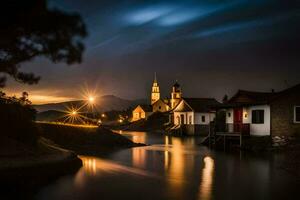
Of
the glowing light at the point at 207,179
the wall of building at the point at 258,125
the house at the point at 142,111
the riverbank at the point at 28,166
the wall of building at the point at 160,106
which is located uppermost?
the wall of building at the point at 160,106

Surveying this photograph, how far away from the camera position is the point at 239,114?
4662 centimetres

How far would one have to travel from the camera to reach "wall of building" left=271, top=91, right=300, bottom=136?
39.7m

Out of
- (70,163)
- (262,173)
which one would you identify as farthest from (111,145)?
(262,173)

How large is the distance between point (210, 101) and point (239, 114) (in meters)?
38.0

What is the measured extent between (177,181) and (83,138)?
27.4 meters

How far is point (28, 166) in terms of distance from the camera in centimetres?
2314

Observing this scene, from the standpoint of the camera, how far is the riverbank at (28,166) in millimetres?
19231

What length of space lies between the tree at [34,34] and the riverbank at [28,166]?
4212 millimetres

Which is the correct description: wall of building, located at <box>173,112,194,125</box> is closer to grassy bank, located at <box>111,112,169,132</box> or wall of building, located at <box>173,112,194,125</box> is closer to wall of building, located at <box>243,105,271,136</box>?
grassy bank, located at <box>111,112,169,132</box>

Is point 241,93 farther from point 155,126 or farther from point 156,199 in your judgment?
point 155,126

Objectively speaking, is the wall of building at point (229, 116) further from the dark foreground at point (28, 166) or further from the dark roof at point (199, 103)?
the dark roof at point (199, 103)

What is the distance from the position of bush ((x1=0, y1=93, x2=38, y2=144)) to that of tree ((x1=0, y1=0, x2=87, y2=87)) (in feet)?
16.4

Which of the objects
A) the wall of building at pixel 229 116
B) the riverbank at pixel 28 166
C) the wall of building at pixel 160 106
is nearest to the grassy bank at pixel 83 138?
the wall of building at pixel 229 116

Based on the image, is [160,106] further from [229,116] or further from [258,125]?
[258,125]
